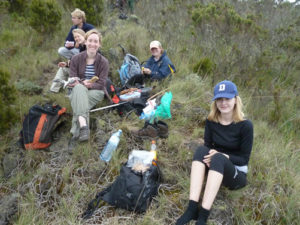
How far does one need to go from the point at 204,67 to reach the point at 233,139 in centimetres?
256

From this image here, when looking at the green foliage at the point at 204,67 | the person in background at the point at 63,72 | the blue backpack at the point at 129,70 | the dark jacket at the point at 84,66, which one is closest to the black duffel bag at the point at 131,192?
the dark jacket at the point at 84,66

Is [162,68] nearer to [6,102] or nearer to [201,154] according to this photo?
[201,154]

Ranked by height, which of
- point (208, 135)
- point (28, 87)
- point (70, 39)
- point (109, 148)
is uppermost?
point (70, 39)

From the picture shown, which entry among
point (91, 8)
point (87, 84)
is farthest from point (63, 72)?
point (91, 8)

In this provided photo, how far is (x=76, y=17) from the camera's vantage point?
4.36 metres

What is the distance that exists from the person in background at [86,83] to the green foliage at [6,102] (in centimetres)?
88

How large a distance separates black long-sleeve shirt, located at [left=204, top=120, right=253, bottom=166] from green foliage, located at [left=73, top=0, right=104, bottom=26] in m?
5.42

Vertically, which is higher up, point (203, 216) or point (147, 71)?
point (147, 71)

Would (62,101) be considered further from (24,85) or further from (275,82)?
(275,82)

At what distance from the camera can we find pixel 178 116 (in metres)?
3.47

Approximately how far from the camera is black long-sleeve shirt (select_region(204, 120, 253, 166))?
2.15 metres

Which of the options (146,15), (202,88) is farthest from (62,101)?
(146,15)

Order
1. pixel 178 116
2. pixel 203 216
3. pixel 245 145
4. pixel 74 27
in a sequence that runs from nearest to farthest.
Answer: pixel 203 216 < pixel 245 145 < pixel 178 116 < pixel 74 27

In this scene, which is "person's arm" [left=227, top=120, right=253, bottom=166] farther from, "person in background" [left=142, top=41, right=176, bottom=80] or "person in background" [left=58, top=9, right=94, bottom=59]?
"person in background" [left=58, top=9, right=94, bottom=59]
